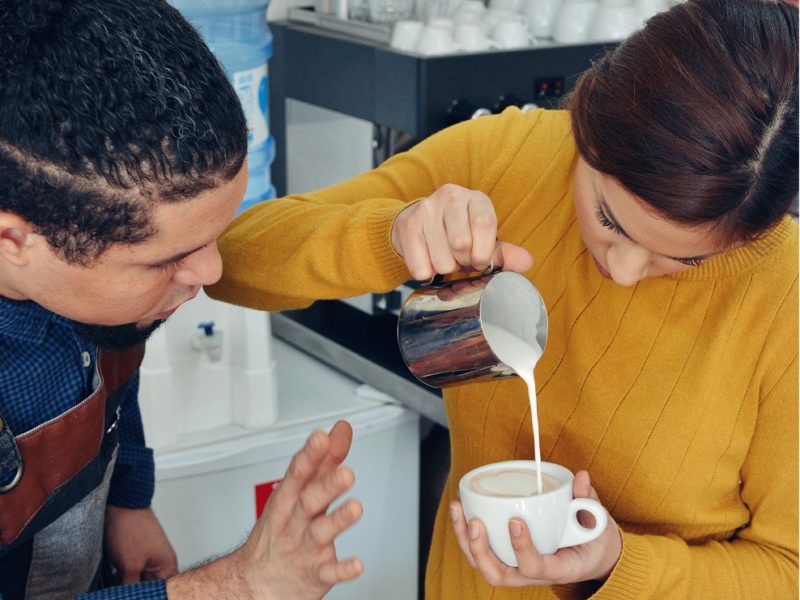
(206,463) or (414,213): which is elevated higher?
(414,213)

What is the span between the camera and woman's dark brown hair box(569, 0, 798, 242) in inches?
39.2

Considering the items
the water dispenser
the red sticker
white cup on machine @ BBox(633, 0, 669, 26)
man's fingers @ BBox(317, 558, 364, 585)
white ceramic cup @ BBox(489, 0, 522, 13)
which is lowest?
the red sticker

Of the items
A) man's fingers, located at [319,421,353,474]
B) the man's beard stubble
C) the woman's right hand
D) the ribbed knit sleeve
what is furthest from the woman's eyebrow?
the man's beard stubble

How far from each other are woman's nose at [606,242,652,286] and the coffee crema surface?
23 cm

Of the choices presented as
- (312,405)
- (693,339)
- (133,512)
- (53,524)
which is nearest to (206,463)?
(312,405)

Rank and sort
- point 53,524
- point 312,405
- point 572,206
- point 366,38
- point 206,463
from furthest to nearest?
point 366,38, point 312,405, point 206,463, point 572,206, point 53,524

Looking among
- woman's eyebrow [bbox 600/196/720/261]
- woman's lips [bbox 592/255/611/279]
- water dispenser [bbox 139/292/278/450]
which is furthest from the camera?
water dispenser [bbox 139/292/278/450]

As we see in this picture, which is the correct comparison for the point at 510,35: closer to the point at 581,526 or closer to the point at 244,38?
the point at 244,38

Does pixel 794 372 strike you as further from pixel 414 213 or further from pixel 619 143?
pixel 414 213

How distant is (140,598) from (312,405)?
0.91m

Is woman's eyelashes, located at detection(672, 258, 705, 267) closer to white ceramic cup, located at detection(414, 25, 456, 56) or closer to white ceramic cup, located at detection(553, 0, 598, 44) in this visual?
white ceramic cup, located at detection(414, 25, 456, 56)

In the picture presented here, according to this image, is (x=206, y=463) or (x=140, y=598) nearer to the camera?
(x=140, y=598)

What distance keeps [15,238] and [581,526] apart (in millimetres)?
620

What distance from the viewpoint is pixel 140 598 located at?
3.41 ft
